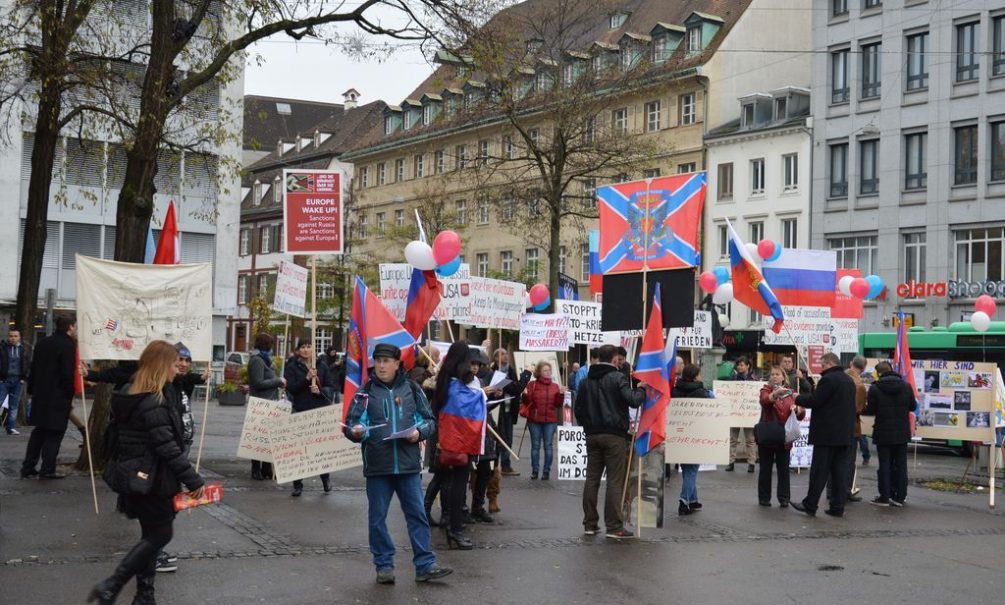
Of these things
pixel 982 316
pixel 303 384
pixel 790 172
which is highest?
pixel 790 172

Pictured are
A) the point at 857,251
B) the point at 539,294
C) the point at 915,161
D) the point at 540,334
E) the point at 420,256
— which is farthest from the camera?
the point at 857,251

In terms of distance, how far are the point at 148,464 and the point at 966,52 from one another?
4323cm

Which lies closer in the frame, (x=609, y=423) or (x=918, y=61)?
(x=609, y=423)

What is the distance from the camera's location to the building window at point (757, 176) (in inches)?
2071

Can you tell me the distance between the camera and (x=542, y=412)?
1769 centimetres

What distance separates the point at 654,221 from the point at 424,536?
469 cm

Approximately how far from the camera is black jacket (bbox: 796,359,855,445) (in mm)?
14586

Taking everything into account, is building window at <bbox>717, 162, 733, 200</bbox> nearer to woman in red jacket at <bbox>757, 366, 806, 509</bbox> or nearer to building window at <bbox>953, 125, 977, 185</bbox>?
building window at <bbox>953, 125, 977, 185</bbox>

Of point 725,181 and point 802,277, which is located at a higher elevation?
point 725,181

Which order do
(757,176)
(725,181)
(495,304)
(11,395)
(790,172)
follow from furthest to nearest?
1. (725,181)
2. (757,176)
3. (790,172)
4. (11,395)
5. (495,304)

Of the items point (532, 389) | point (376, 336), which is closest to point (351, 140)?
point (532, 389)

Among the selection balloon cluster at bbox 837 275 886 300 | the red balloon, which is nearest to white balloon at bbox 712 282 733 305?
balloon cluster at bbox 837 275 886 300

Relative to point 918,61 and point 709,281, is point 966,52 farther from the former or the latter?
point 709,281

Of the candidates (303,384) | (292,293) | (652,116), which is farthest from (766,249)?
(652,116)
